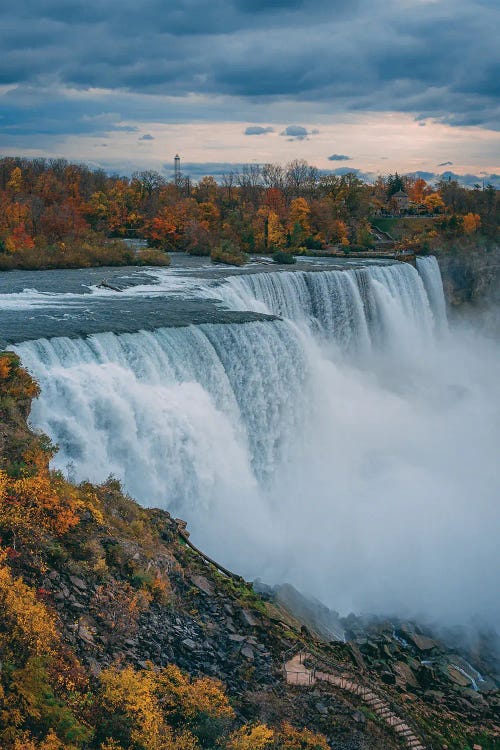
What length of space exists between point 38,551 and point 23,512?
0.62 m

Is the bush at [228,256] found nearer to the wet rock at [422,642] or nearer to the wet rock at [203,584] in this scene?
the wet rock at [422,642]

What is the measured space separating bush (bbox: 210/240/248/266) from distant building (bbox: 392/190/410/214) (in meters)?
30.1

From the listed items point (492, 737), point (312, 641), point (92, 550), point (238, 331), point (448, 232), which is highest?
point (448, 232)

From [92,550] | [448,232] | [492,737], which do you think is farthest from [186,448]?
[448,232]

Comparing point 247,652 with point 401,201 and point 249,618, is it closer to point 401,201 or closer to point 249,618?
point 249,618

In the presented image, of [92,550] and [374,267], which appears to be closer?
[92,550]

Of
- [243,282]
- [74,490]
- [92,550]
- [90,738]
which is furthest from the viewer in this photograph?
[243,282]

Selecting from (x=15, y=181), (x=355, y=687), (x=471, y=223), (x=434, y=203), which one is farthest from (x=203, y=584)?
(x=434, y=203)

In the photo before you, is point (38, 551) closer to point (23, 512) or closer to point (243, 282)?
point (23, 512)

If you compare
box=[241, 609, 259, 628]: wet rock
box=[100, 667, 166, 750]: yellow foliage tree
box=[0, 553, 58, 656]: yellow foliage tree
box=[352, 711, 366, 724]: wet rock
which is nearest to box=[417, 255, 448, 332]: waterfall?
box=[241, 609, 259, 628]: wet rock

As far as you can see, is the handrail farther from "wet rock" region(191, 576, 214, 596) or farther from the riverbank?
the riverbank

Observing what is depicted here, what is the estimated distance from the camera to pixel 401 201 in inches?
2554

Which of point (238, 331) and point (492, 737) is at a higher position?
point (238, 331)

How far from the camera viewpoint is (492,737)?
11812 millimetres
